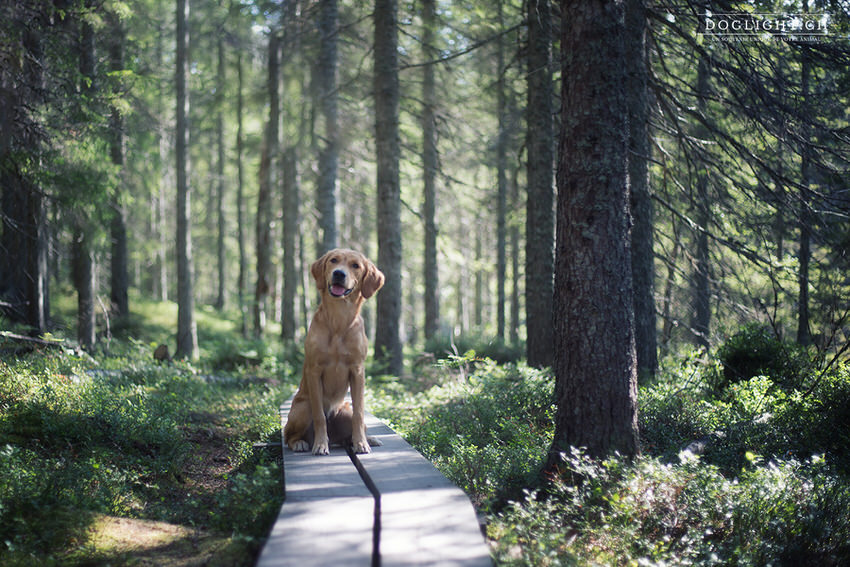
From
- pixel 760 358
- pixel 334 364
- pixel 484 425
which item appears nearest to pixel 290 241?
pixel 484 425

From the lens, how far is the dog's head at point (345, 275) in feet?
16.8

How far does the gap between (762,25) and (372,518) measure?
6.71 m

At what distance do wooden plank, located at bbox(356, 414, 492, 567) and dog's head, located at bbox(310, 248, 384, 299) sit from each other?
1.53 metres

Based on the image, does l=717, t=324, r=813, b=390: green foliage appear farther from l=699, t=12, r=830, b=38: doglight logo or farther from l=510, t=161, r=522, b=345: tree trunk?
l=510, t=161, r=522, b=345: tree trunk

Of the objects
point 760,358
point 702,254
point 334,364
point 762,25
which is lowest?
point 760,358

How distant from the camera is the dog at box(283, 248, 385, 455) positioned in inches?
204

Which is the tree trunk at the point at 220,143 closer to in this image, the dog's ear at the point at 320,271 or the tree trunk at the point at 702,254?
the tree trunk at the point at 702,254

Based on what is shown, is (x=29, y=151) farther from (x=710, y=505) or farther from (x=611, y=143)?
(x=710, y=505)

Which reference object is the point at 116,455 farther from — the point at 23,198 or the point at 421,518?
the point at 23,198

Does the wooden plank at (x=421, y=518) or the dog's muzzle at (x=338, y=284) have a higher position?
the dog's muzzle at (x=338, y=284)

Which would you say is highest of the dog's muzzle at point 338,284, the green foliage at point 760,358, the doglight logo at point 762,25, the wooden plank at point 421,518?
the doglight logo at point 762,25

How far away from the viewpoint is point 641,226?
8.33 metres

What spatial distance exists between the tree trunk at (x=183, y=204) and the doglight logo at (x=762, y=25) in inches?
447

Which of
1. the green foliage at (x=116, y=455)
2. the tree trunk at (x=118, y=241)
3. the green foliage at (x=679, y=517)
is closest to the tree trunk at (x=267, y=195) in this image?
the tree trunk at (x=118, y=241)
